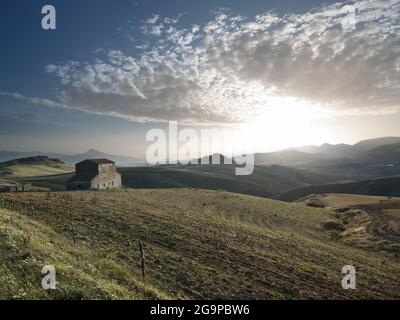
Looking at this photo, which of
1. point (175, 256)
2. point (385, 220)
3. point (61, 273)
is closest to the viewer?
point (61, 273)

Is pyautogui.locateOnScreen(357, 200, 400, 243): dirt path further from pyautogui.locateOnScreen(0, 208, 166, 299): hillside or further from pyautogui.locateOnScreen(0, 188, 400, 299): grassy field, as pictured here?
pyautogui.locateOnScreen(0, 208, 166, 299): hillside

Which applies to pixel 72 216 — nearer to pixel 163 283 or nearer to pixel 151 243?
pixel 151 243

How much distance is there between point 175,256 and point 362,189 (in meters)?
138

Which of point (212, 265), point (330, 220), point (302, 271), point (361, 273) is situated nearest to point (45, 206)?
point (212, 265)

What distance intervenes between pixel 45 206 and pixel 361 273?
115ft

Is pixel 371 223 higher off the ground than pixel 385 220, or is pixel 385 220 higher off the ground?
pixel 385 220

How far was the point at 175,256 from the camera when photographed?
26.0m

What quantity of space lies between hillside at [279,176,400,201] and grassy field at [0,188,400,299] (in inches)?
3931

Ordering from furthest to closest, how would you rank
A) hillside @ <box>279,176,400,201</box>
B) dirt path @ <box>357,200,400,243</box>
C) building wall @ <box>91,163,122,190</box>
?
hillside @ <box>279,176,400,201</box> < building wall @ <box>91,163,122,190</box> < dirt path @ <box>357,200,400,243</box>

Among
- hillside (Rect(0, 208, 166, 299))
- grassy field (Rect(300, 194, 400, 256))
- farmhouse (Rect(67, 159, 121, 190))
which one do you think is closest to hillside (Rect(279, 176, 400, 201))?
grassy field (Rect(300, 194, 400, 256))

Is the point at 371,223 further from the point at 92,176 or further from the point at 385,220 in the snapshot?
the point at 92,176

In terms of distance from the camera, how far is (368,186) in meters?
142

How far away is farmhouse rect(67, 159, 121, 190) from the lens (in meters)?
77.4

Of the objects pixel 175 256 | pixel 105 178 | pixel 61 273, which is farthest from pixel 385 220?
pixel 105 178
